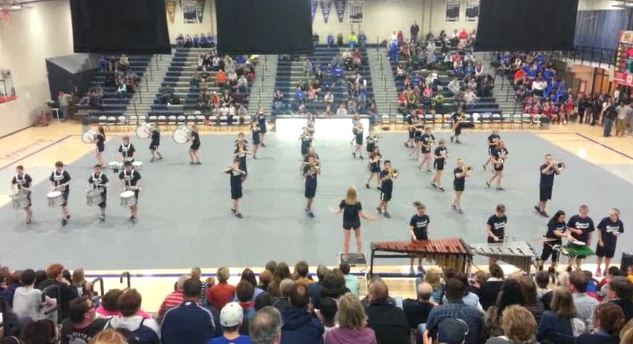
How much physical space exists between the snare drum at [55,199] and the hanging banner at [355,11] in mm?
28667

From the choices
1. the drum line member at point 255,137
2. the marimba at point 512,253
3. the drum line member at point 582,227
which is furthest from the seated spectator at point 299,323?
the drum line member at point 255,137

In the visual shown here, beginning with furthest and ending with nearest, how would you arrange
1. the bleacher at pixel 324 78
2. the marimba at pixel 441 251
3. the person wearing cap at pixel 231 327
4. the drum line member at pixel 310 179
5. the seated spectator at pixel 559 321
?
1. the bleacher at pixel 324 78
2. the drum line member at pixel 310 179
3. the marimba at pixel 441 251
4. the seated spectator at pixel 559 321
5. the person wearing cap at pixel 231 327

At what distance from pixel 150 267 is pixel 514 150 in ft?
51.7

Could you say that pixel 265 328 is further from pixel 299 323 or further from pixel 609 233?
pixel 609 233

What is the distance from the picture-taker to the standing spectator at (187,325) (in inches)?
200

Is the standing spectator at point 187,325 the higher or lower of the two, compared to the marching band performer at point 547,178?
higher

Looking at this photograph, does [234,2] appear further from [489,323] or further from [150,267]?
[489,323]

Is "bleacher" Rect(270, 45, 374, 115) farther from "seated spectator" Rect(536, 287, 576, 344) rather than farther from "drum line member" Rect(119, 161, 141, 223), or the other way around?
"seated spectator" Rect(536, 287, 576, 344)

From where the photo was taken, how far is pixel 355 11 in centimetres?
3850

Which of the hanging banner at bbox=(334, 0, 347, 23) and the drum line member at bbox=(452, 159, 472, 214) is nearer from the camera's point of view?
the drum line member at bbox=(452, 159, 472, 214)

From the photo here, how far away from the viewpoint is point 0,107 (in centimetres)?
2555

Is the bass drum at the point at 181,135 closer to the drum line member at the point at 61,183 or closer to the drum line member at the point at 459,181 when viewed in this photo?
the drum line member at the point at 61,183

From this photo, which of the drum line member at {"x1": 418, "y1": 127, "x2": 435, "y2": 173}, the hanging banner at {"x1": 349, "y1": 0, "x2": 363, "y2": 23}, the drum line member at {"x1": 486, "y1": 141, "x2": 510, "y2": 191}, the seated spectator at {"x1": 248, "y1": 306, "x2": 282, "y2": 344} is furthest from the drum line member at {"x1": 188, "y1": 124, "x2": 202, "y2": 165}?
the hanging banner at {"x1": 349, "y1": 0, "x2": 363, "y2": 23}

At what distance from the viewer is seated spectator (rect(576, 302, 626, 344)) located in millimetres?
4684
